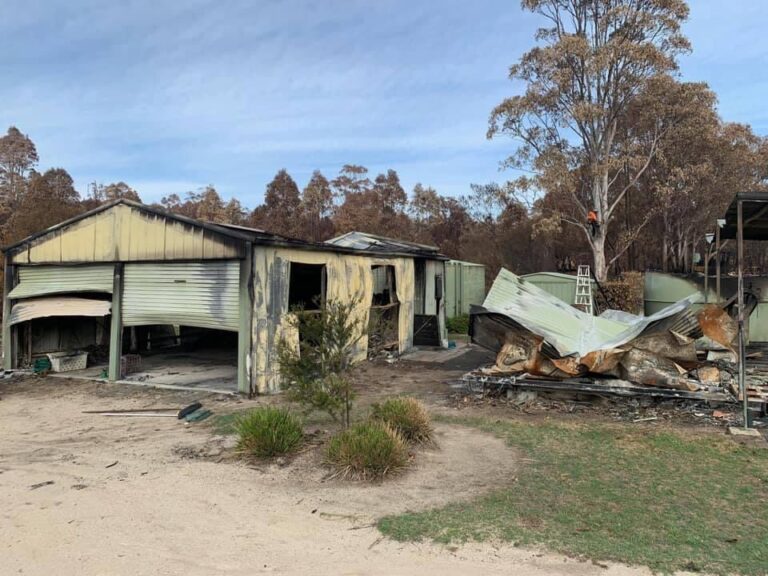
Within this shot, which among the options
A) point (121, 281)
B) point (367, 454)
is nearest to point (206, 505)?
point (367, 454)

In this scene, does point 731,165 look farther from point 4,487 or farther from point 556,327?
point 4,487

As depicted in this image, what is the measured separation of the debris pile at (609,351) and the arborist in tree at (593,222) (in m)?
13.1

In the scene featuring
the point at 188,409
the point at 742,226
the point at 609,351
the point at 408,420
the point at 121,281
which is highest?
the point at 742,226

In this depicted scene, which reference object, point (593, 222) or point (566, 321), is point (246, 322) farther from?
point (593, 222)

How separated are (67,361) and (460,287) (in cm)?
1370

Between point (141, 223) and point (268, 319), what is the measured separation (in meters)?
3.38

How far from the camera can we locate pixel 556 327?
8172 mm

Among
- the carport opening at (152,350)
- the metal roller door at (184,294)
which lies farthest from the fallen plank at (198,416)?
the metal roller door at (184,294)

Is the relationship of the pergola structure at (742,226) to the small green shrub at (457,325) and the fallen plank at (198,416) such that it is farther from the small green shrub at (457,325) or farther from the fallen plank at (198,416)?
the small green shrub at (457,325)

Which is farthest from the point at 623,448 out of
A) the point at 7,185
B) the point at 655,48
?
the point at 7,185

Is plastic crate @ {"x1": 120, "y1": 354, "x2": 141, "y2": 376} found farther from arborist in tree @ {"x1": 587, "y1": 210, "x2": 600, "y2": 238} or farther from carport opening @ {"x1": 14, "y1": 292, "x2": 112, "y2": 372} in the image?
arborist in tree @ {"x1": 587, "y1": 210, "x2": 600, "y2": 238}

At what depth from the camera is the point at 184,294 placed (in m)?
9.74

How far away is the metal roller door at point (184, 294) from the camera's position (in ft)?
30.3

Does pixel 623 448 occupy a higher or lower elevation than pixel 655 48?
lower
